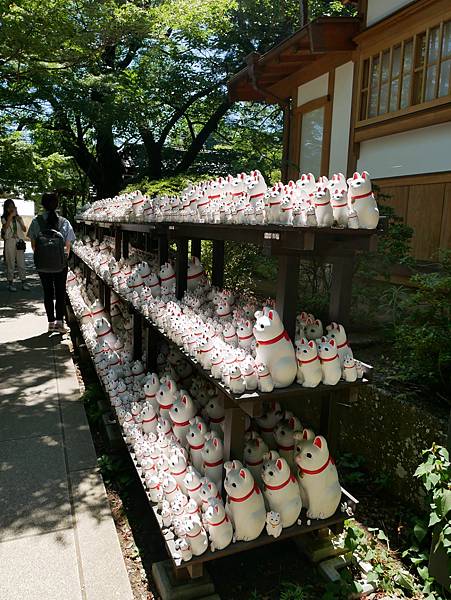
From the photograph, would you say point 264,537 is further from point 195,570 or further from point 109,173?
point 109,173

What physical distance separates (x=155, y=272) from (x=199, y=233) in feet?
4.39

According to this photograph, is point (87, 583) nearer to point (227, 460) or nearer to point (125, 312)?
point (227, 460)

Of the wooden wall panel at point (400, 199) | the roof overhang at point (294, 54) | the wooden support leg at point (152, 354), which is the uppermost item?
the roof overhang at point (294, 54)

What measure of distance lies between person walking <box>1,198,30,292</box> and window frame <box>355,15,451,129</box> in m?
7.07

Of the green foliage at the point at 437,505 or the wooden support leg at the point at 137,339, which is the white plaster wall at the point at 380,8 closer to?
the wooden support leg at the point at 137,339

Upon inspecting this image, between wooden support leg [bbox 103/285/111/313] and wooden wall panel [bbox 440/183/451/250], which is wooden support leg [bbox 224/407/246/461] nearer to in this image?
wooden support leg [bbox 103/285/111/313]

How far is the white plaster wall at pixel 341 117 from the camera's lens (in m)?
7.62

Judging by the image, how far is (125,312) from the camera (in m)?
5.67

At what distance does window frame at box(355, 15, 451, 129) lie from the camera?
228 inches

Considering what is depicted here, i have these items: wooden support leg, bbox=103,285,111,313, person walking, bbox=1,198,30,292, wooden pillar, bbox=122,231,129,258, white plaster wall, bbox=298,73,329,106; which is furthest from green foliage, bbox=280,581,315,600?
person walking, bbox=1,198,30,292

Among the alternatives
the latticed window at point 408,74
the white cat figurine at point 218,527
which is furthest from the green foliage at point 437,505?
the latticed window at point 408,74

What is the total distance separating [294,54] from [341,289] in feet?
20.6

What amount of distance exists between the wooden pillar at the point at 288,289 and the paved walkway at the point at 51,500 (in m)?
1.67

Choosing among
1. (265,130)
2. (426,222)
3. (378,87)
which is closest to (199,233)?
(426,222)
